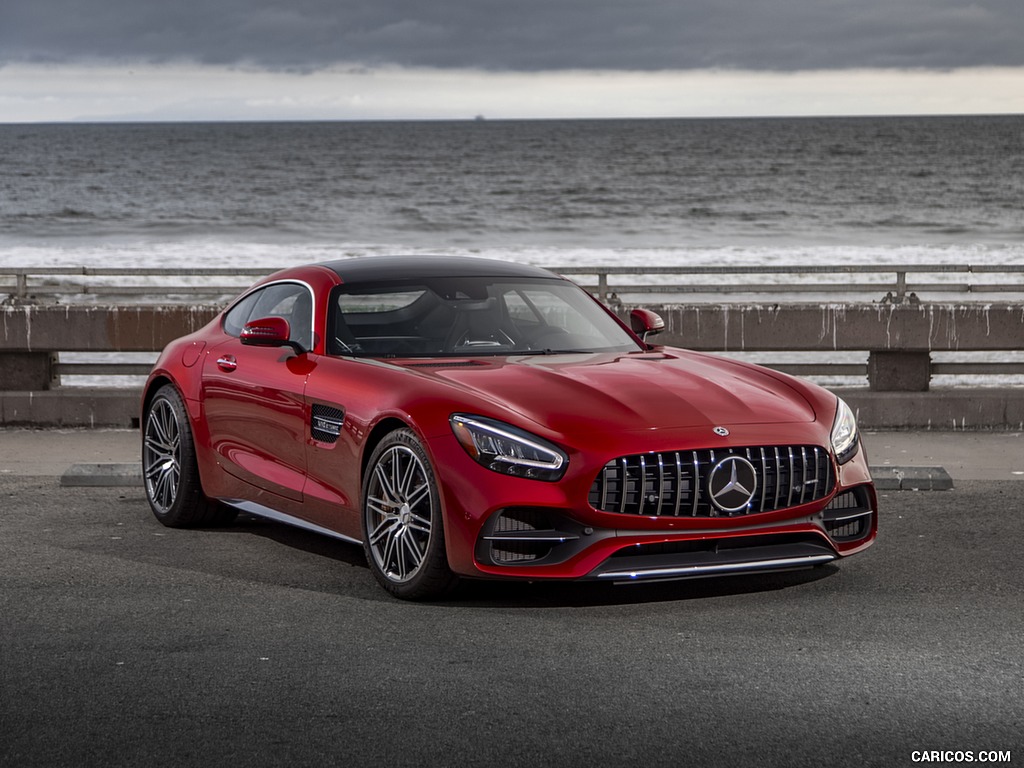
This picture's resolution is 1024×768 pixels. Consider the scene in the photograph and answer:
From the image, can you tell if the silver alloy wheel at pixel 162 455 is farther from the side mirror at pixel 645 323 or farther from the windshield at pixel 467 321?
the side mirror at pixel 645 323

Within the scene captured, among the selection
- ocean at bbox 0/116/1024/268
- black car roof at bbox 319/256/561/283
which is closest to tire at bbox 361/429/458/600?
black car roof at bbox 319/256/561/283

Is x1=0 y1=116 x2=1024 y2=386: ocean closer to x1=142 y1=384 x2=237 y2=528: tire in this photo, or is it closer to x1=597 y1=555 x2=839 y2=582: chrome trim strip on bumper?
x1=142 y1=384 x2=237 y2=528: tire

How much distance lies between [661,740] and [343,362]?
10.00 ft

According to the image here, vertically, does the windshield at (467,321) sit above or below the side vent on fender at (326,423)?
above

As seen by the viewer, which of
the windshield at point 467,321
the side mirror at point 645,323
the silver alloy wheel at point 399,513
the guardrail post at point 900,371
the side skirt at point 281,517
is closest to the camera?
the silver alloy wheel at point 399,513

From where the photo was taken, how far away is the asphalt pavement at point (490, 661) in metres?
4.40

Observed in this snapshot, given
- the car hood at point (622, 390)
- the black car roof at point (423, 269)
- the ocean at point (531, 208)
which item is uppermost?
the black car roof at point (423, 269)

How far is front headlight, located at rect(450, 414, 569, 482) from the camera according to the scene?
5.88 meters

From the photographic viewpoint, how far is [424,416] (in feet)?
20.3

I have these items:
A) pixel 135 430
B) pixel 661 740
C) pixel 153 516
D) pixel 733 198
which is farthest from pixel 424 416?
pixel 733 198

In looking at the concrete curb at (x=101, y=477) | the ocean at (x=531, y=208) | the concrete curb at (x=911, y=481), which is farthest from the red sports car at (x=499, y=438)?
the ocean at (x=531, y=208)

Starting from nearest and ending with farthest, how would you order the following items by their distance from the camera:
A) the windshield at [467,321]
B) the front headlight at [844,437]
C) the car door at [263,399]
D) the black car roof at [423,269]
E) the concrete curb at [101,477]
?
the front headlight at [844,437], the car door at [263,399], the windshield at [467,321], the black car roof at [423,269], the concrete curb at [101,477]

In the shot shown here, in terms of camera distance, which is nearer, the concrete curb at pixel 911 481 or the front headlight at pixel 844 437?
the front headlight at pixel 844 437

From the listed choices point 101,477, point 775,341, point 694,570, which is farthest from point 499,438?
point 775,341
